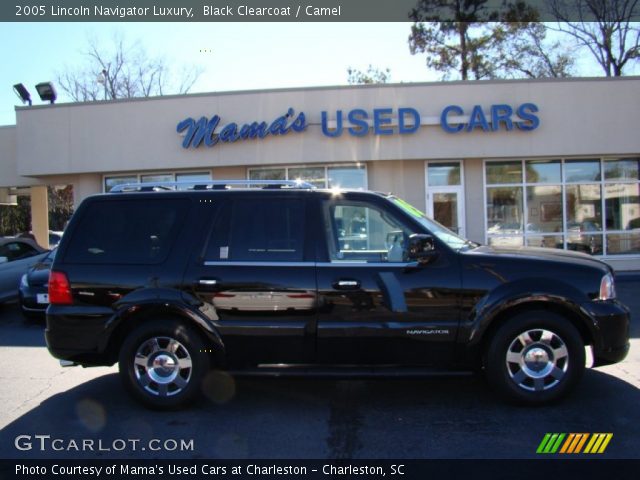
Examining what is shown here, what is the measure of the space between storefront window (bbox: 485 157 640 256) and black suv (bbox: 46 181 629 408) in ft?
31.3

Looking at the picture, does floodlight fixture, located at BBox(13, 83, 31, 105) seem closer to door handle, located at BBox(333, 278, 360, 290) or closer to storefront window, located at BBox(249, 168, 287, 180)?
storefront window, located at BBox(249, 168, 287, 180)

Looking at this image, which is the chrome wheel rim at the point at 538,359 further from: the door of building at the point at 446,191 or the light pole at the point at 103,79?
the light pole at the point at 103,79

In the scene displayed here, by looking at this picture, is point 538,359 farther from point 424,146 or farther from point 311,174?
point 311,174

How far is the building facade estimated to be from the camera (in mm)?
13367

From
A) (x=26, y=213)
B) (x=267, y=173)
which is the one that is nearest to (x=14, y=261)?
(x=267, y=173)

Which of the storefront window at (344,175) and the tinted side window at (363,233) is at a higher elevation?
the storefront window at (344,175)

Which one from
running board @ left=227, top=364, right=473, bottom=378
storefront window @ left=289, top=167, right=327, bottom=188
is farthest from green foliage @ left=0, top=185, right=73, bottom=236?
running board @ left=227, top=364, right=473, bottom=378

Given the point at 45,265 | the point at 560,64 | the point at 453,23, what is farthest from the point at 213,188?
the point at 560,64

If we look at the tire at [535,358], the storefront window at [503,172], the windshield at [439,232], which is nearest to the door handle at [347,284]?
the windshield at [439,232]

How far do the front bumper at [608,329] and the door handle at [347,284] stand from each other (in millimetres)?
1911

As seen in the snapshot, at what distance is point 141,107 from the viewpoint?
1429cm

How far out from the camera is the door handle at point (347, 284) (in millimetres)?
4465
